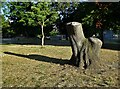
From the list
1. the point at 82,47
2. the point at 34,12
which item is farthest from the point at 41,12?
the point at 82,47

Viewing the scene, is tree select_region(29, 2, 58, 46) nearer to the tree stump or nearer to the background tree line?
the background tree line

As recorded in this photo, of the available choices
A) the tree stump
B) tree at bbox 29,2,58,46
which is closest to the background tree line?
tree at bbox 29,2,58,46

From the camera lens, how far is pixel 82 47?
9.91 meters

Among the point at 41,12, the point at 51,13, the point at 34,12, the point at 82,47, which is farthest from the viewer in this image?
the point at 51,13

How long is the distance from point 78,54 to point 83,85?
10.3ft

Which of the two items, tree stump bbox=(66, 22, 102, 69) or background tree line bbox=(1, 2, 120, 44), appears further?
background tree line bbox=(1, 2, 120, 44)

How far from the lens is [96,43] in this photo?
9.77 meters

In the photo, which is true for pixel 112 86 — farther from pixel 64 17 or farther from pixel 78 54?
pixel 64 17

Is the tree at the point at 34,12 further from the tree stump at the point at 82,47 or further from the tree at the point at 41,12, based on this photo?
the tree stump at the point at 82,47

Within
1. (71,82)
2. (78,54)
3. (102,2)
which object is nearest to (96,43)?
(78,54)

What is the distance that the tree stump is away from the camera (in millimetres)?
9719

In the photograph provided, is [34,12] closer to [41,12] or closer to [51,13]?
[41,12]

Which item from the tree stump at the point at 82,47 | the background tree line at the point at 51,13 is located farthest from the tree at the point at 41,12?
the tree stump at the point at 82,47

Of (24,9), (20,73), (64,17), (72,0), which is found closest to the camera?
(20,73)
